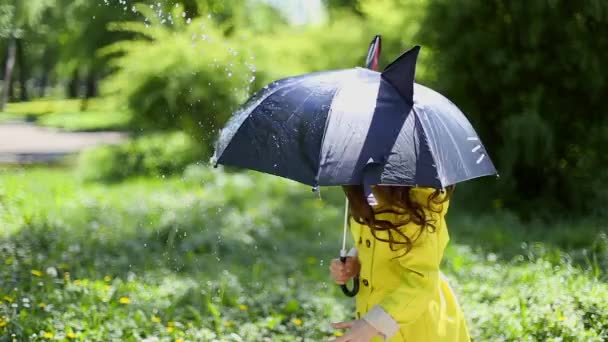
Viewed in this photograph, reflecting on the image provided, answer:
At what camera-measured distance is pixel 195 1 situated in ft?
28.8

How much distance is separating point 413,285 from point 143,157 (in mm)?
7481

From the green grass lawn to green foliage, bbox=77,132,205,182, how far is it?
45.5 inches

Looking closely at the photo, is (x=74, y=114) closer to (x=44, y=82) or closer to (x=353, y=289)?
(x=44, y=82)

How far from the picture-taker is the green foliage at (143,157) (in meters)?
8.65

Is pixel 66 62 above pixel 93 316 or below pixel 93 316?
above

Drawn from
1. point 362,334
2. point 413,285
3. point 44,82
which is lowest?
point 362,334

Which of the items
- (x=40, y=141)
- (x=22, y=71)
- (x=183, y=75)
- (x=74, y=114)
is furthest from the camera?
(x=74, y=114)

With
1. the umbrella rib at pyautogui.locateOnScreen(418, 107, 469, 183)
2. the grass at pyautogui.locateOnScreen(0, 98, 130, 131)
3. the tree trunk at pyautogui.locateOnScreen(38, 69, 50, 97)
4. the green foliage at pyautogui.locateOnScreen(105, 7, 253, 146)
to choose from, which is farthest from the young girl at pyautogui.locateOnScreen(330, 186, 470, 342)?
the green foliage at pyautogui.locateOnScreen(105, 7, 253, 146)

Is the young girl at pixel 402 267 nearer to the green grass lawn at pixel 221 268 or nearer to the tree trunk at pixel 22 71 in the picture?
the green grass lawn at pixel 221 268

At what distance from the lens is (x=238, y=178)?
8.04m

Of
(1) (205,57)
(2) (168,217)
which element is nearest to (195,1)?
(1) (205,57)

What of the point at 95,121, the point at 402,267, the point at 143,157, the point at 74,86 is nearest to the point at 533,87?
the point at 143,157

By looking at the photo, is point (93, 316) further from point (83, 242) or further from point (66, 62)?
point (66, 62)

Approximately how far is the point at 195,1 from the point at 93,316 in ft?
19.8
